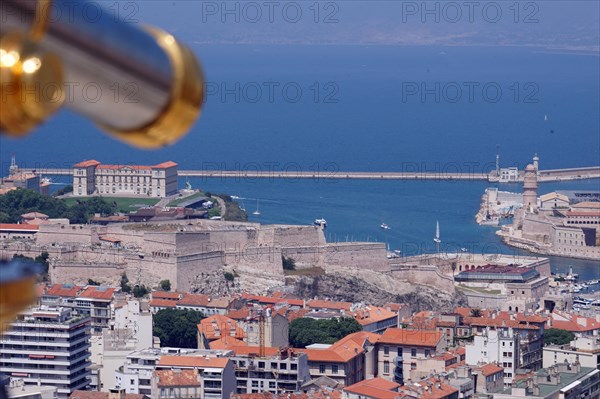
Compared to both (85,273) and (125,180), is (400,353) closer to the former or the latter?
(85,273)

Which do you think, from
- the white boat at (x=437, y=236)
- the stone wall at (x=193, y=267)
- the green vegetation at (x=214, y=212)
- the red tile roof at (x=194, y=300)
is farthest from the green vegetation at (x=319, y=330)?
the white boat at (x=437, y=236)

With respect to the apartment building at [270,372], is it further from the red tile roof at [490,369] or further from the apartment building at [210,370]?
the red tile roof at [490,369]

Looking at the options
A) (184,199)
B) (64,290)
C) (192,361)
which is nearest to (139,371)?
(192,361)

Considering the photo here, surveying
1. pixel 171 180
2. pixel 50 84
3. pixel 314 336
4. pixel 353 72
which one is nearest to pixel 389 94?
pixel 353 72

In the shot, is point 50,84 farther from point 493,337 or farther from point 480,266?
point 480,266

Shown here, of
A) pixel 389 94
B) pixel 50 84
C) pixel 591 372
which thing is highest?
pixel 389 94
